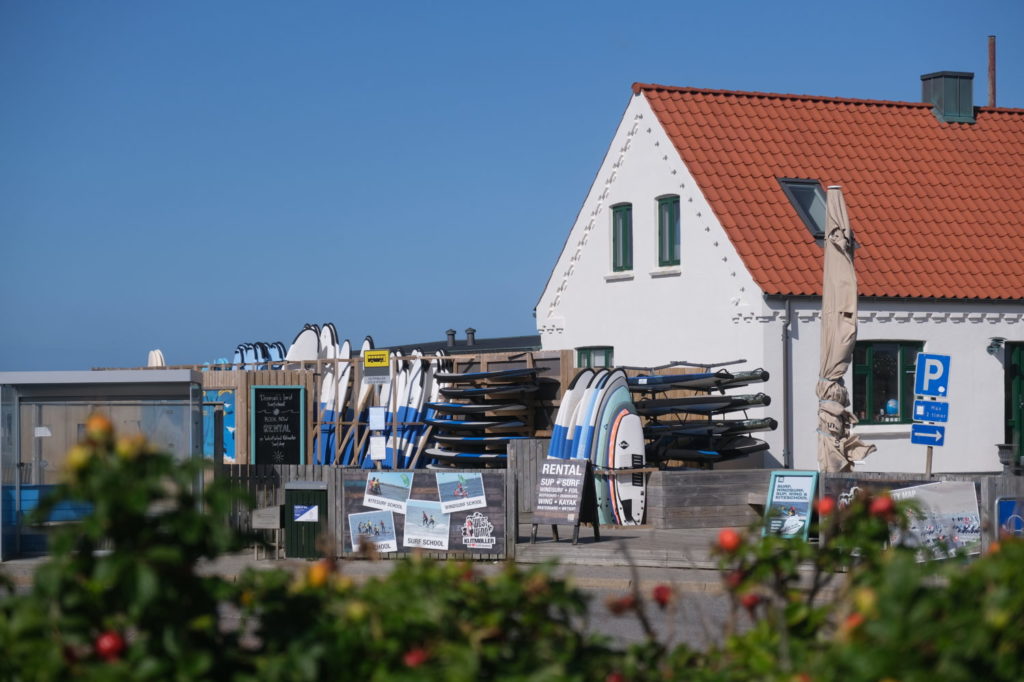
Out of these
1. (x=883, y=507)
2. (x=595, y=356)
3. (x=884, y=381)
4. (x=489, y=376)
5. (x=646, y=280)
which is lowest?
(x=883, y=507)

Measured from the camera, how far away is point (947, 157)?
98.5 feet

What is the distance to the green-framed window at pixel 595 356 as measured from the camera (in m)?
29.1

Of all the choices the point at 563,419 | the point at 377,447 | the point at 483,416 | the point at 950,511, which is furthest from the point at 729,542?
the point at 483,416

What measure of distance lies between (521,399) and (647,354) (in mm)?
3782

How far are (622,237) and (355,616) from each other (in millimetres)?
25057

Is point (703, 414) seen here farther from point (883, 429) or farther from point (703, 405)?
point (883, 429)

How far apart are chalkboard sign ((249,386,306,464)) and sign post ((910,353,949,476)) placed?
29.1ft

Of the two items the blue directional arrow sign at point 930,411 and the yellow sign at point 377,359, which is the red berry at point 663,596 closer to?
the blue directional arrow sign at point 930,411

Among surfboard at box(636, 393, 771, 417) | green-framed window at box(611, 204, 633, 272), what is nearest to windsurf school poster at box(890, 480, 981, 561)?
surfboard at box(636, 393, 771, 417)

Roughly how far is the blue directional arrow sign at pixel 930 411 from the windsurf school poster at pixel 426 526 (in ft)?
22.8

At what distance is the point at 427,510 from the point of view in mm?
16766

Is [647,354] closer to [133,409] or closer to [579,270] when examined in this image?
[579,270]

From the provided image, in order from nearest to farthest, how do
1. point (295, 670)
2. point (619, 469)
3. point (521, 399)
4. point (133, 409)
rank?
point (295, 670) → point (133, 409) → point (619, 469) → point (521, 399)

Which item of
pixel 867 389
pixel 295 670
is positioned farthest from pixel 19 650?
pixel 867 389
